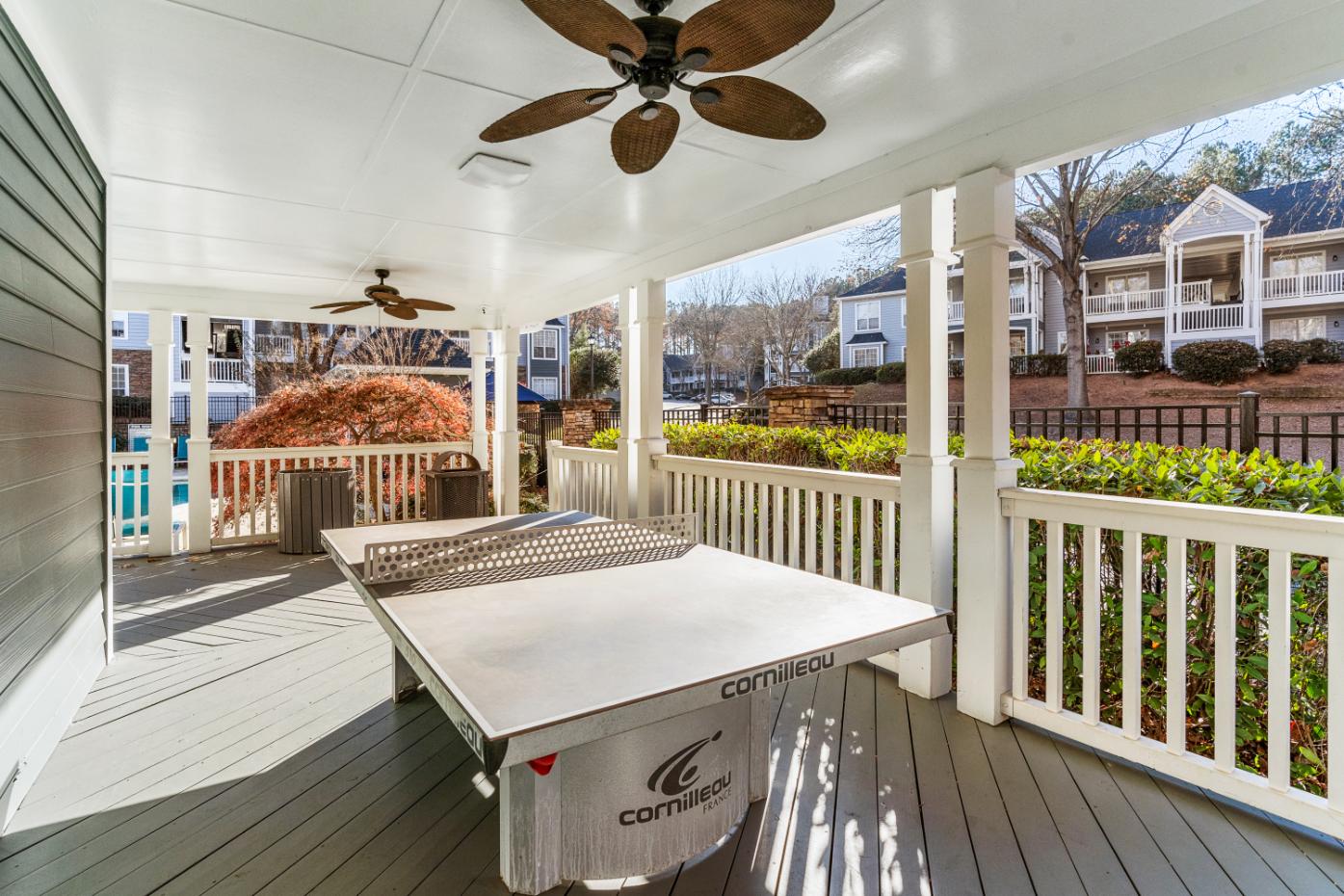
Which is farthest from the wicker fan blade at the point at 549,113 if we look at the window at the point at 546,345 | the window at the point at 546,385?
the window at the point at 546,345

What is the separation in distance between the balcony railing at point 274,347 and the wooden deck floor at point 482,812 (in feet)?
41.9

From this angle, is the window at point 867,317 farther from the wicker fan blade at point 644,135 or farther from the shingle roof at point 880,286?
the wicker fan blade at point 644,135

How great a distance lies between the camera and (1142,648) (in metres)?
2.60

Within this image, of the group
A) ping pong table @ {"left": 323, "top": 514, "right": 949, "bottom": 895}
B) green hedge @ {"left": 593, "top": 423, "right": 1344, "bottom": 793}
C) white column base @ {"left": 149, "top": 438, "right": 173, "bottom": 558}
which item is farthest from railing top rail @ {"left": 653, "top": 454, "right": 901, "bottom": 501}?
white column base @ {"left": 149, "top": 438, "right": 173, "bottom": 558}

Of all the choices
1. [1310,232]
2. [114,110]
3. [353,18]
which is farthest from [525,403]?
[1310,232]

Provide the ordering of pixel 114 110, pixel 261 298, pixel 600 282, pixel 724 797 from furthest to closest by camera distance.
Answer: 1. pixel 261 298
2. pixel 600 282
3. pixel 114 110
4. pixel 724 797

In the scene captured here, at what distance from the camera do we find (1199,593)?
2.46 m

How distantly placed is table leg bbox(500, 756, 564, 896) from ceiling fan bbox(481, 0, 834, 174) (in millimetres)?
1734

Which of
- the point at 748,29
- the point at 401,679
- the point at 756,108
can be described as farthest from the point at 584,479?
the point at 748,29

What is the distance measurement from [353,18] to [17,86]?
3.50 ft

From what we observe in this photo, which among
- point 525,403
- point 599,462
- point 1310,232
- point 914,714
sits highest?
point 1310,232

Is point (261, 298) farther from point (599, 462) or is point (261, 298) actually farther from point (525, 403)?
point (525, 403)

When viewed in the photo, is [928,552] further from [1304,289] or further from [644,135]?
[1304,289]

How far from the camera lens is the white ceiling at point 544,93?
1.96 meters
